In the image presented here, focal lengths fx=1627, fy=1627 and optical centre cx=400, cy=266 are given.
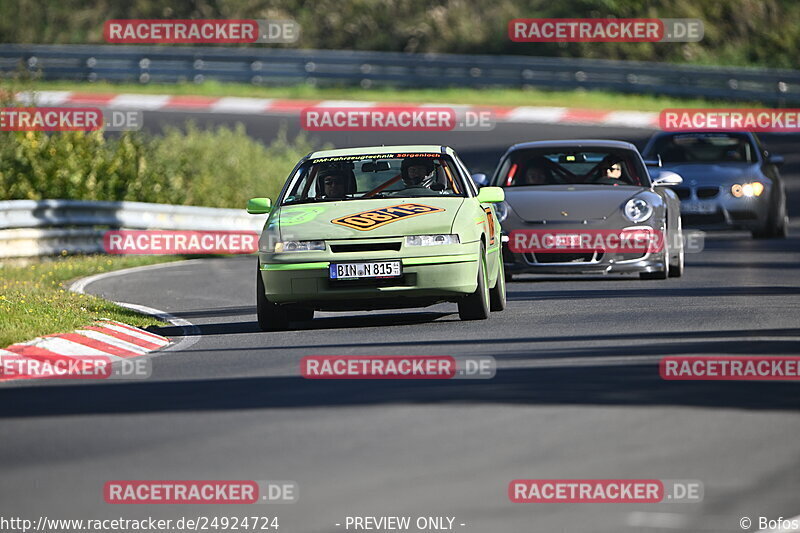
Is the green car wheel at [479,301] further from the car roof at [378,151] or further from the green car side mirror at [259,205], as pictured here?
the green car side mirror at [259,205]

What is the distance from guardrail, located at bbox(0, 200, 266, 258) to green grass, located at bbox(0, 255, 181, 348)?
4.11ft

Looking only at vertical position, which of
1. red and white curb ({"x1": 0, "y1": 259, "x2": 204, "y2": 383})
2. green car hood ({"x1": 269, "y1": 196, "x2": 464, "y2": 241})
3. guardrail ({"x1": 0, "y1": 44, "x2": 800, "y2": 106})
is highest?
guardrail ({"x1": 0, "y1": 44, "x2": 800, "y2": 106})

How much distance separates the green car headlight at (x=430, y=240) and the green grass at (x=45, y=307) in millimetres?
2580

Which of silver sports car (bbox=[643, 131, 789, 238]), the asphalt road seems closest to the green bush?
silver sports car (bbox=[643, 131, 789, 238])

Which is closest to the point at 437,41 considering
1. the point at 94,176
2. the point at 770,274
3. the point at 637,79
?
the point at 637,79

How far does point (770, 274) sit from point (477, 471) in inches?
419

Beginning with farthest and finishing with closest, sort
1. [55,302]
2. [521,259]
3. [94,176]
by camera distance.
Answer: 1. [94,176]
2. [521,259]
3. [55,302]

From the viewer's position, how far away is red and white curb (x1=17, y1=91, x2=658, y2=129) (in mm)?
34219

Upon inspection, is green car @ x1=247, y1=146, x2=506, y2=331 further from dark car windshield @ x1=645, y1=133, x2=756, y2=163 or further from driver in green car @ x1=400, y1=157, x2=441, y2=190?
dark car windshield @ x1=645, y1=133, x2=756, y2=163

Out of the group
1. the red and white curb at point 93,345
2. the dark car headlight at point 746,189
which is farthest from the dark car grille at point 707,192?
the red and white curb at point 93,345

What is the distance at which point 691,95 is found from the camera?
3597cm

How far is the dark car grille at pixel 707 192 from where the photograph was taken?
20.6m

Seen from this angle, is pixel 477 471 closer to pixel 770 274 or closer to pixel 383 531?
pixel 383 531

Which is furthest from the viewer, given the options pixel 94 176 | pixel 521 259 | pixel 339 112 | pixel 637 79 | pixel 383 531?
pixel 637 79
